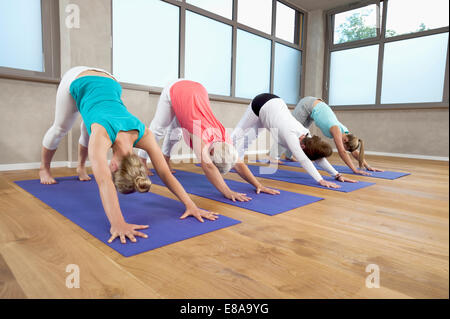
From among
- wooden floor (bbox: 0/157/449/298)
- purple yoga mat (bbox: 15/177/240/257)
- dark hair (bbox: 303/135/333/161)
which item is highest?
dark hair (bbox: 303/135/333/161)

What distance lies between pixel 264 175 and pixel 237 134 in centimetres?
52

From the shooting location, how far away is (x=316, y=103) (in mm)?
3559

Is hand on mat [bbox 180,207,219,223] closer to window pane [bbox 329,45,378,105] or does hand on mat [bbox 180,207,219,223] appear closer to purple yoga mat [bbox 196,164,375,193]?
purple yoga mat [bbox 196,164,375,193]

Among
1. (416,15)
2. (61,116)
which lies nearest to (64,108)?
(61,116)

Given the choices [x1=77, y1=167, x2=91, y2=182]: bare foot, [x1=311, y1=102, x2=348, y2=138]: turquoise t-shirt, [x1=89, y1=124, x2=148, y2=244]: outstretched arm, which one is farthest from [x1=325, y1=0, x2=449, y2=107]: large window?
[x1=77, y1=167, x2=91, y2=182]: bare foot

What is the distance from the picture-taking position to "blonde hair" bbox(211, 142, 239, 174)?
5.85ft

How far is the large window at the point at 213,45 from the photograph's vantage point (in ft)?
12.1

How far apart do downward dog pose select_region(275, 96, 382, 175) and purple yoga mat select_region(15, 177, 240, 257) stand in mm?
1941

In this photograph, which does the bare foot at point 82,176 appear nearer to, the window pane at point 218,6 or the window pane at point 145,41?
the window pane at point 145,41

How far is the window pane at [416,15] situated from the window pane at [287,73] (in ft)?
5.97

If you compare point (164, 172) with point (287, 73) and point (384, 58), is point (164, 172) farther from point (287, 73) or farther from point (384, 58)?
point (287, 73)

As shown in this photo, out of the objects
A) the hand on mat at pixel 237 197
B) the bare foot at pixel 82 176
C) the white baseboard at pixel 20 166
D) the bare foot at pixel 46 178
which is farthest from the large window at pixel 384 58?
the white baseboard at pixel 20 166

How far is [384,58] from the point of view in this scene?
4.14 meters

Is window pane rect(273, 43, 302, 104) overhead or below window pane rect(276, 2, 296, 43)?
below
